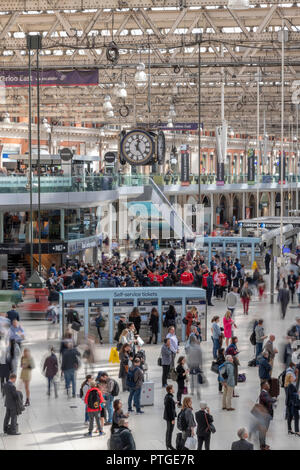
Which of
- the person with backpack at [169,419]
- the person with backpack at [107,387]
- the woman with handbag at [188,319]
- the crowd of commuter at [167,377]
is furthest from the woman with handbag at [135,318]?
the person with backpack at [169,419]

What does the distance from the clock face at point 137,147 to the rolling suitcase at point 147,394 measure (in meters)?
11.3

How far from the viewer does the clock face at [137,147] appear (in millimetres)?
27359

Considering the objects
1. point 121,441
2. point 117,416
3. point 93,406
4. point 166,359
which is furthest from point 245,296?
point 121,441

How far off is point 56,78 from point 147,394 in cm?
1624

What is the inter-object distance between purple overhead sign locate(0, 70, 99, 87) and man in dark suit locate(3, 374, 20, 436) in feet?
55.6

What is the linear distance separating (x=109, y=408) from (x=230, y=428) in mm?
2142

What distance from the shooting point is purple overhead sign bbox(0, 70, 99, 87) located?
30688 mm

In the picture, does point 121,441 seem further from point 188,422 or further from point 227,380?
point 227,380

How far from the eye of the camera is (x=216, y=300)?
32.8 meters

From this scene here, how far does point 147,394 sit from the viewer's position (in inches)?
678

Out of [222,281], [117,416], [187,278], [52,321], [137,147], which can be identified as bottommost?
A: [117,416]

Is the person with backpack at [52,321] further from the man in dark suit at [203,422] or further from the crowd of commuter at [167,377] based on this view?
the man in dark suit at [203,422]

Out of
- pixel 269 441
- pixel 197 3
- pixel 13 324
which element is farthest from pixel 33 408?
pixel 197 3

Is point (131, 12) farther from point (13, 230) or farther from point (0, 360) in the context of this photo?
point (0, 360)
